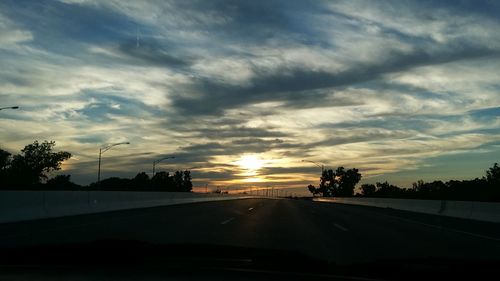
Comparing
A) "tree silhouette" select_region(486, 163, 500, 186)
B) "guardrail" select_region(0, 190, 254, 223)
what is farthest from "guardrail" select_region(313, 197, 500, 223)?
"tree silhouette" select_region(486, 163, 500, 186)

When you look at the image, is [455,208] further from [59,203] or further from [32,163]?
[32,163]

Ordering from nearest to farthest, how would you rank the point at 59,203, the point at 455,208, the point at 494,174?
1. the point at 59,203
2. the point at 455,208
3. the point at 494,174

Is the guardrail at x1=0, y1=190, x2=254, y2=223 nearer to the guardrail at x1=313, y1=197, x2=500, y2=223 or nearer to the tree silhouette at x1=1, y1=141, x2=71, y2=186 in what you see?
the guardrail at x1=313, y1=197, x2=500, y2=223

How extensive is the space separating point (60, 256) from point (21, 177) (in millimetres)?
114038

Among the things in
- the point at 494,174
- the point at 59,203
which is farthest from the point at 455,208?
the point at 494,174

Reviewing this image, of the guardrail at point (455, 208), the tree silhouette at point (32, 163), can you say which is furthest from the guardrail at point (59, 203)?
the tree silhouette at point (32, 163)

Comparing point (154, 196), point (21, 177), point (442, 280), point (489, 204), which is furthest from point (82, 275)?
point (21, 177)

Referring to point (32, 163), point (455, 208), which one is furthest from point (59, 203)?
point (32, 163)

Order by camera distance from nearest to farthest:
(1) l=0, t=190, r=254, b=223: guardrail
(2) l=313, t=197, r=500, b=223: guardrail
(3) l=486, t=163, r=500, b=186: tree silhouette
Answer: (1) l=0, t=190, r=254, b=223: guardrail
(2) l=313, t=197, r=500, b=223: guardrail
(3) l=486, t=163, r=500, b=186: tree silhouette

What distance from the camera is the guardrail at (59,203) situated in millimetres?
21156

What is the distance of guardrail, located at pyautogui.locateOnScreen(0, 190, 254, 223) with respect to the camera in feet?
69.4

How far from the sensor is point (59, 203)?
82.6 ft

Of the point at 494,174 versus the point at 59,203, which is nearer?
the point at 59,203

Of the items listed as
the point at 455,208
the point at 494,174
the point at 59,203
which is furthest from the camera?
the point at 494,174
